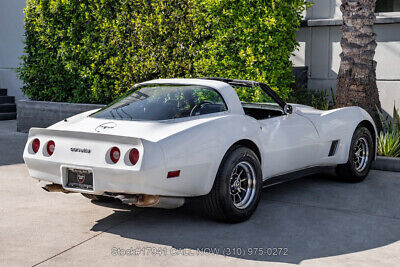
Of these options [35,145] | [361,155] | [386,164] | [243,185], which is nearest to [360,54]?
[386,164]

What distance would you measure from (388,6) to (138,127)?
7623mm

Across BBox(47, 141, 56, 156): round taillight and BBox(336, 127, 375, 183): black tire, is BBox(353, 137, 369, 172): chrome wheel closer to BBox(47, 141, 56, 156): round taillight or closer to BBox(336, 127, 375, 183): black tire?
BBox(336, 127, 375, 183): black tire

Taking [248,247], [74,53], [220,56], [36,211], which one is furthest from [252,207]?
[74,53]

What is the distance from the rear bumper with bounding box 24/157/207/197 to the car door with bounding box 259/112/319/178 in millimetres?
1100

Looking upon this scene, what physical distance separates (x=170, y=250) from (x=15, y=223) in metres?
1.69

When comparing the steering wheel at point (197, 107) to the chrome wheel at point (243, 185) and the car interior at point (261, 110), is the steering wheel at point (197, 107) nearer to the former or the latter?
the chrome wheel at point (243, 185)

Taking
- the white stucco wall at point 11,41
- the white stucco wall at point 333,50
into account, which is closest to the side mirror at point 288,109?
the white stucco wall at point 333,50

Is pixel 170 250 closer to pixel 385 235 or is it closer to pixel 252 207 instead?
pixel 252 207

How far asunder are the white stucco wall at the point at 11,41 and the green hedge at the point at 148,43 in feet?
11.0

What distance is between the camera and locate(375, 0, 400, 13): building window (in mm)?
10922

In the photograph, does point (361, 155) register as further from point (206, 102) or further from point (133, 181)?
point (133, 181)

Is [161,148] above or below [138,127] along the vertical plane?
below

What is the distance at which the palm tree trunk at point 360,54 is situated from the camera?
8.74 m

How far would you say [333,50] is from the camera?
11.3m
